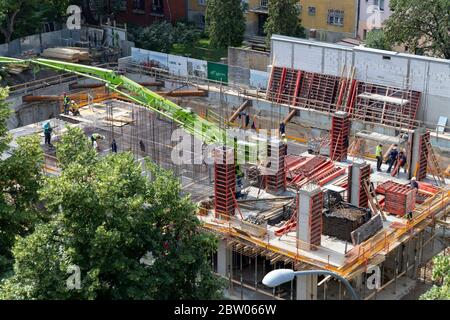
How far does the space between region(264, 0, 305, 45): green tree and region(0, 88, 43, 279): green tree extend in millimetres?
30475

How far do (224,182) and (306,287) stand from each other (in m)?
5.25

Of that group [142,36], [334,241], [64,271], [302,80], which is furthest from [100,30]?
Result: [64,271]

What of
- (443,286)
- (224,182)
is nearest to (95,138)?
(224,182)

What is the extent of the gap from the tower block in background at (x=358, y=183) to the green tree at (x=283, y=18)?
25.0 m

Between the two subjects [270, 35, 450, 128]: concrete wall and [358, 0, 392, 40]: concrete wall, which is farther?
[358, 0, 392, 40]: concrete wall

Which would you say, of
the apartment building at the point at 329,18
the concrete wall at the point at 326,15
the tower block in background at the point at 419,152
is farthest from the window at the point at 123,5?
the tower block in background at the point at 419,152

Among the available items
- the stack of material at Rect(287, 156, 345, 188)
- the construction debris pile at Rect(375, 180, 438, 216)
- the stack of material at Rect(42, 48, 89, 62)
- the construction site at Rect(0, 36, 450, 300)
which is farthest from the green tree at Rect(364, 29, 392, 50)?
the construction debris pile at Rect(375, 180, 438, 216)

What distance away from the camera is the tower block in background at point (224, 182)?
106 ft

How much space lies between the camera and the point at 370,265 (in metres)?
30.6

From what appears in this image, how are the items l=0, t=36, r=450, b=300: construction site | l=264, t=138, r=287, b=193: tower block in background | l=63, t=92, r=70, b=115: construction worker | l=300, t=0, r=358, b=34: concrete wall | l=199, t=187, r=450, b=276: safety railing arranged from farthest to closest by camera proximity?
l=300, t=0, r=358, b=34: concrete wall, l=63, t=92, r=70, b=115: construction worker, l=264, t=138, r=287, b=193: tower block in background, l=0, t=36, r=450, b=300: construction site, l=199, t=187, r=450, b=276: safety railing

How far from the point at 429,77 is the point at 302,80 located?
7948 millimetres

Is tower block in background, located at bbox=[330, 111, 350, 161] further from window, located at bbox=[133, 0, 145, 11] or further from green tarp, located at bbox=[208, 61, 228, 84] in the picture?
window, located at bbox=[133, 0, 145, 11]

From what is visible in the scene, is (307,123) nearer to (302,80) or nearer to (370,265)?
(302,80)

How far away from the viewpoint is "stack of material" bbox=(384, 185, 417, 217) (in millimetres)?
33406
